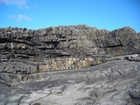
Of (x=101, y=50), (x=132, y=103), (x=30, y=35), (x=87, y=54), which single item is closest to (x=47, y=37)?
(x=30, y=35)

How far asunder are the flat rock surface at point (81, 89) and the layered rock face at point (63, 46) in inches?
88.9

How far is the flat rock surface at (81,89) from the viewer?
7309 millimetres

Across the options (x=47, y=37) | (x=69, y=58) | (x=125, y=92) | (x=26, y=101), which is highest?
(x=47, y=37)

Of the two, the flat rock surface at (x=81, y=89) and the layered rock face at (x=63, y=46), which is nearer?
the flat rock surface at (x=81, y=89)

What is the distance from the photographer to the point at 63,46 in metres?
15.5

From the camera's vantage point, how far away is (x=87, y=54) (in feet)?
50.4

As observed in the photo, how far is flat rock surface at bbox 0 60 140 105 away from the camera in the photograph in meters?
7.31

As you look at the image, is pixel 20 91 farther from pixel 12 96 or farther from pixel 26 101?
pixel 26 101

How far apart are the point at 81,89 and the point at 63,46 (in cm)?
674

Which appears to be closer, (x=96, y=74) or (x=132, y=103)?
(x=132, y=103)

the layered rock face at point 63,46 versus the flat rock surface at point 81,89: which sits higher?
the layered rock face at point 63,46

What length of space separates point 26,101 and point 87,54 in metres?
8.11

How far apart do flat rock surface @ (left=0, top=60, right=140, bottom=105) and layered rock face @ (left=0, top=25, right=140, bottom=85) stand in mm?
2259

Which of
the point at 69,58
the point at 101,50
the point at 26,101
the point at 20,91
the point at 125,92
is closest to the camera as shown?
the point at 125,92
